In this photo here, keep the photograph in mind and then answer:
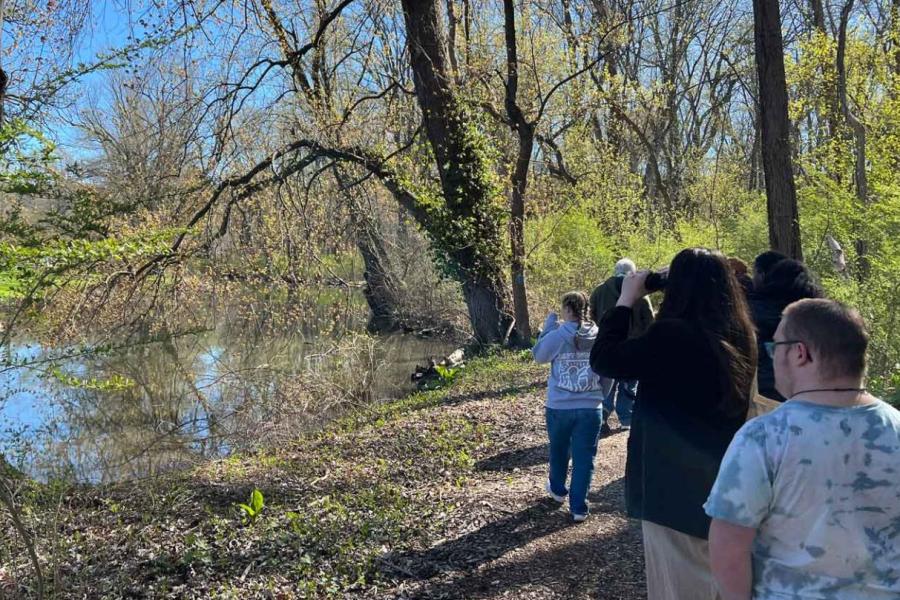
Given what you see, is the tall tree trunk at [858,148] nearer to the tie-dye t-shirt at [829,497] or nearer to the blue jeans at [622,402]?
the blue jeans at [622,402]

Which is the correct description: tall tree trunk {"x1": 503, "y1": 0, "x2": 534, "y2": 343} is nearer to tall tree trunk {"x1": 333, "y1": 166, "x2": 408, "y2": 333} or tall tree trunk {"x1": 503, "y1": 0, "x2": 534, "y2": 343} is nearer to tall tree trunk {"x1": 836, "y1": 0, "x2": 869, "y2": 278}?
tall tree trunk {"x1": 333, "y1": 166, "x2": 408, "y2": 333}

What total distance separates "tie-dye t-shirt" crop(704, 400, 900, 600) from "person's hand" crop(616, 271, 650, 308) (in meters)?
1.19

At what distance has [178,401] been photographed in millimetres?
11172

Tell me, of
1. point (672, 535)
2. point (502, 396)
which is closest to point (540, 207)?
point (502, 396)

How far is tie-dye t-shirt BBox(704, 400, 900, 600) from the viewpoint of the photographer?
67.1 inches

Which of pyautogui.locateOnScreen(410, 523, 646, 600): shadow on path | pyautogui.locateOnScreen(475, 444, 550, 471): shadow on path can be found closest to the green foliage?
pyautogui.locateOnScreen(410, 523, 646, 600): shadow on path

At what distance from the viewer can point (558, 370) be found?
16.1 ft

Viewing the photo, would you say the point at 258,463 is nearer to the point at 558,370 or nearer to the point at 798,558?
the point at 558,370

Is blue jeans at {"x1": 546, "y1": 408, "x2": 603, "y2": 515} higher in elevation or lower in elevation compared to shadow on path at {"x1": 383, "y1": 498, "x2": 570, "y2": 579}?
higher

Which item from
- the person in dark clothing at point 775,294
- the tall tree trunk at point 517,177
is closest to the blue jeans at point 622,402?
the person in dark clothing at point 775,294

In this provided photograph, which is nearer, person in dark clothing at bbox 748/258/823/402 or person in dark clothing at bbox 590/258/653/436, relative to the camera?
person in dark clothing at bbox 748/258/823/402

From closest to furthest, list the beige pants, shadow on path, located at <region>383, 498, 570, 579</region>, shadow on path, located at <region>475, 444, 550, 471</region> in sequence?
the beige pants
shadow on path, located at <region>383, 498, 570, 579</region>
shadow on path, located at <region>475, 444, 550, 471</region>

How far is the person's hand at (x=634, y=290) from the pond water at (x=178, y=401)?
240 inches

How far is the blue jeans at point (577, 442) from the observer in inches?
191
